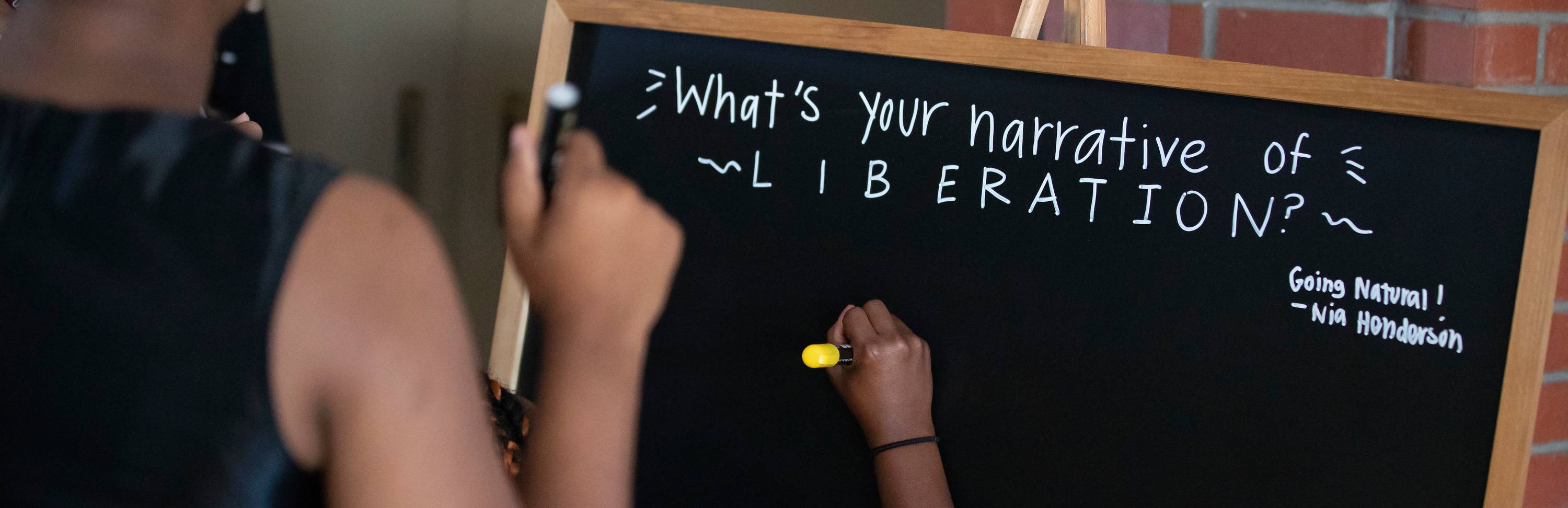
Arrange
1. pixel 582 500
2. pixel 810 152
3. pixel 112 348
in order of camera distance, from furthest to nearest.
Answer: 1. pixel 810 152
2. pixel 582 500
3. pixel 112 348

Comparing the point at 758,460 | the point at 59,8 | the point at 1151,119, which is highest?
the point at 1151,119

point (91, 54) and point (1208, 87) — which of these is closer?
point (91, 54)

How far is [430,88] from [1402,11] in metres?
1.16

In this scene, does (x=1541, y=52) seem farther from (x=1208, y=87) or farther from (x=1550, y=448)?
(x=1208, y=87)

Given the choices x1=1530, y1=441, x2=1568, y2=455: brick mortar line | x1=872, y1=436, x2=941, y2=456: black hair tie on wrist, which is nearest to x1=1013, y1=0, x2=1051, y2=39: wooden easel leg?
x1=872, y1=436, x2=941, y2=456: black hair tie on wrist

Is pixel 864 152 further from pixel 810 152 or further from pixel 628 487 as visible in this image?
pixel 628 487

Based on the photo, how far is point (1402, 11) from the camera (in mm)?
1224

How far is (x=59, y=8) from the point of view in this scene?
370 mm

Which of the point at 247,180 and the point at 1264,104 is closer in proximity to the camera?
the point at 247,180

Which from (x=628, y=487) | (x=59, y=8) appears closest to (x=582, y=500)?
(x=628, y=487)

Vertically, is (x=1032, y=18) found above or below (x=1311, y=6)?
below

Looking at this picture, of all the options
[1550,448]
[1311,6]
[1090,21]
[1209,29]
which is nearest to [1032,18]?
[1090,21]

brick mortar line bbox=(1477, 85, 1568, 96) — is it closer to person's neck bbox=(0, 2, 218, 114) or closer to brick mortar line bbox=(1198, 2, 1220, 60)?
brick mortar line bbox=(1198, 2, 1220, 60)

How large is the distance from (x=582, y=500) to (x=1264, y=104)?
0.68 m
